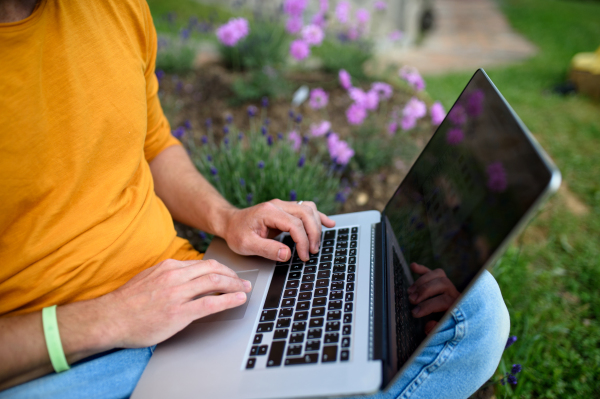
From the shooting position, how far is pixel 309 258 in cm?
116

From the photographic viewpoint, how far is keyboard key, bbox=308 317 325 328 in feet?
2.95

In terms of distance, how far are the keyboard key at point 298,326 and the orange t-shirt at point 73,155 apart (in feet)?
1.45

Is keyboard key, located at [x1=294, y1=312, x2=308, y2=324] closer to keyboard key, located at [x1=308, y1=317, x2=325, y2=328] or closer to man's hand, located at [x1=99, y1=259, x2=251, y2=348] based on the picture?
keyboard key, located at [x1=308, y1=317, x2=325, y2=328]

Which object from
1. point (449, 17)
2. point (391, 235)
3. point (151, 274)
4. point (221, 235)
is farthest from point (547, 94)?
point (449, 17)

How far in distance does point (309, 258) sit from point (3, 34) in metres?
0.91

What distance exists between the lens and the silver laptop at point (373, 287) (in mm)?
730

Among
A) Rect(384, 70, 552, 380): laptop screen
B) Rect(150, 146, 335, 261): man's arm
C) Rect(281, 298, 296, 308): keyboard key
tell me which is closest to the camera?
Rect(384, 70, 552, 380): laptop screen

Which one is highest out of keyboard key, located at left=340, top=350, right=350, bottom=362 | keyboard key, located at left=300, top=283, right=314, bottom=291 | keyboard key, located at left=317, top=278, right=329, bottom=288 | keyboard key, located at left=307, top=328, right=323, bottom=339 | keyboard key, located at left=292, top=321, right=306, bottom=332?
keyboard key, located at left=340, top=350, right=350, bottom=362

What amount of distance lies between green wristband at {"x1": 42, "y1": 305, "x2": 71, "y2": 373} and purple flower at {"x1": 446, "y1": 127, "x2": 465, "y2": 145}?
103 cm

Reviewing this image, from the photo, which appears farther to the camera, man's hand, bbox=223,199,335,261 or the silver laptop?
man's hand, bbox=223,199,335,261

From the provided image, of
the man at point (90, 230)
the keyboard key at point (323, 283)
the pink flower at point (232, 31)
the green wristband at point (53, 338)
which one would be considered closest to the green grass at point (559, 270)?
the man at point (90, 230)

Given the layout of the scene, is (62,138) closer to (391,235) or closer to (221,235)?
(221,235)

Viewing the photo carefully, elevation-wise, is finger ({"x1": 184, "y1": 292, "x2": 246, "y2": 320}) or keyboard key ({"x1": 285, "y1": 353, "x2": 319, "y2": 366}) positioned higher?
finger ({"x1": 184, "y1": 292, "x2": 246, "y2": 320})

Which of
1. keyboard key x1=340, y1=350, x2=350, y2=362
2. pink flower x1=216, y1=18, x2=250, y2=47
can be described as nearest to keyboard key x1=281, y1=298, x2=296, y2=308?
keyboard key x1=340, y1=350, x2=350, y2=362
